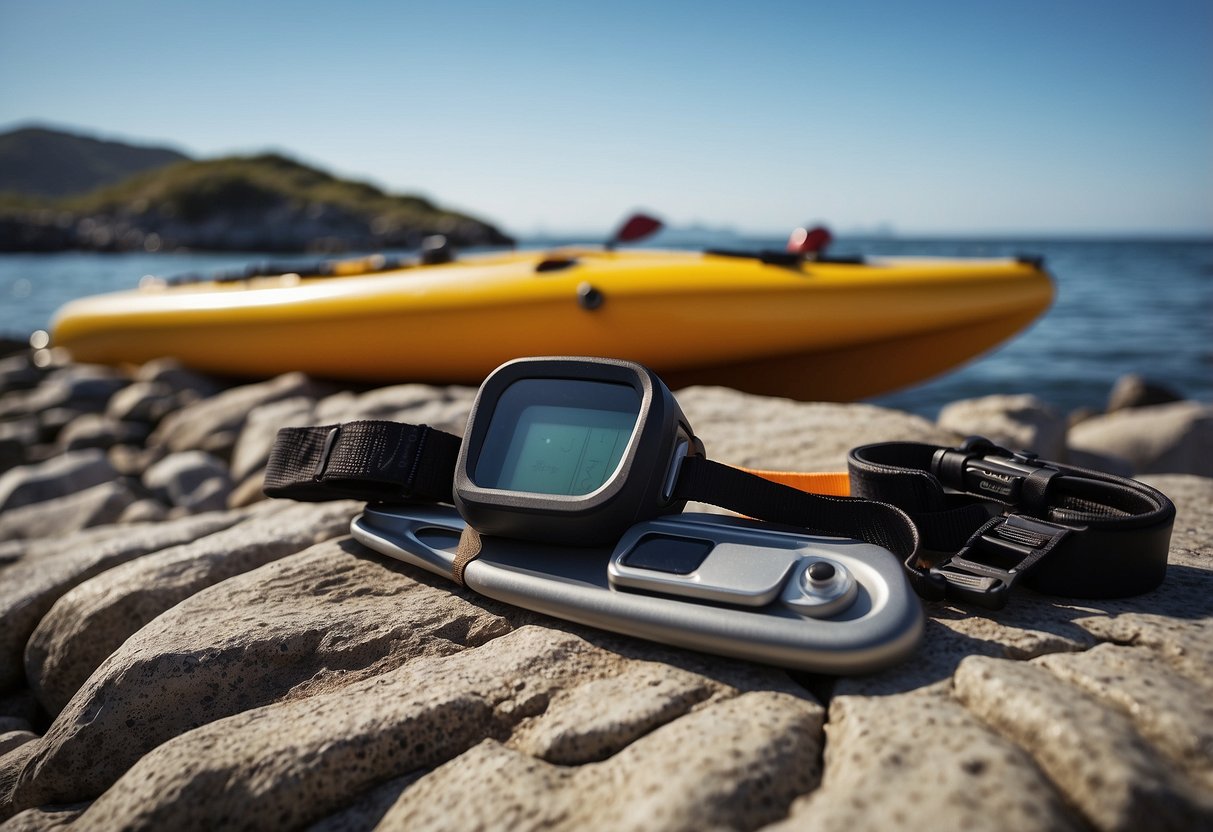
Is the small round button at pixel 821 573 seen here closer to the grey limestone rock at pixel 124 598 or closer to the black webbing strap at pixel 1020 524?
the black webbing strap at pixel 1020 524

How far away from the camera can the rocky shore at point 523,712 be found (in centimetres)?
93

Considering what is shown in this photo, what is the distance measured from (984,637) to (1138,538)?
345 mm

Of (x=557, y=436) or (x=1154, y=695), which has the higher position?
(x=557, y=436)

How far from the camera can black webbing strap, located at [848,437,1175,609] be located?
1.35 m

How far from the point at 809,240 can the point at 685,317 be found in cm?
149

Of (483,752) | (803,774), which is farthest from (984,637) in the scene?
(483,752)

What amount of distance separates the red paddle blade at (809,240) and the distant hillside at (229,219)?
173 ft

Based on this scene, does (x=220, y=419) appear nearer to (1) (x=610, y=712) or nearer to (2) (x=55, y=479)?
(2) (x=55, y=479)

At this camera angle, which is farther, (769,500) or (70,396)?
(70,396)

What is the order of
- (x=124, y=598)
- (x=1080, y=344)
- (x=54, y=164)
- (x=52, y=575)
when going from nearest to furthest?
1. (x=124, y=598)
2. (x=52, y=575)
3. (x=1080, y=344)
4. (x=54, y=164)

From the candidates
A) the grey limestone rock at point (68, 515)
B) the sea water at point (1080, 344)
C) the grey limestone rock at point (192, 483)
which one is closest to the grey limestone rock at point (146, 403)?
the grey limestone rock at point (192, 483)

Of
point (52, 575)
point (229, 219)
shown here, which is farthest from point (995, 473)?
point (229, 219)

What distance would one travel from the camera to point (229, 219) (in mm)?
69062

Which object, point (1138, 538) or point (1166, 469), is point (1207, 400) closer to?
point (1166, 469)
